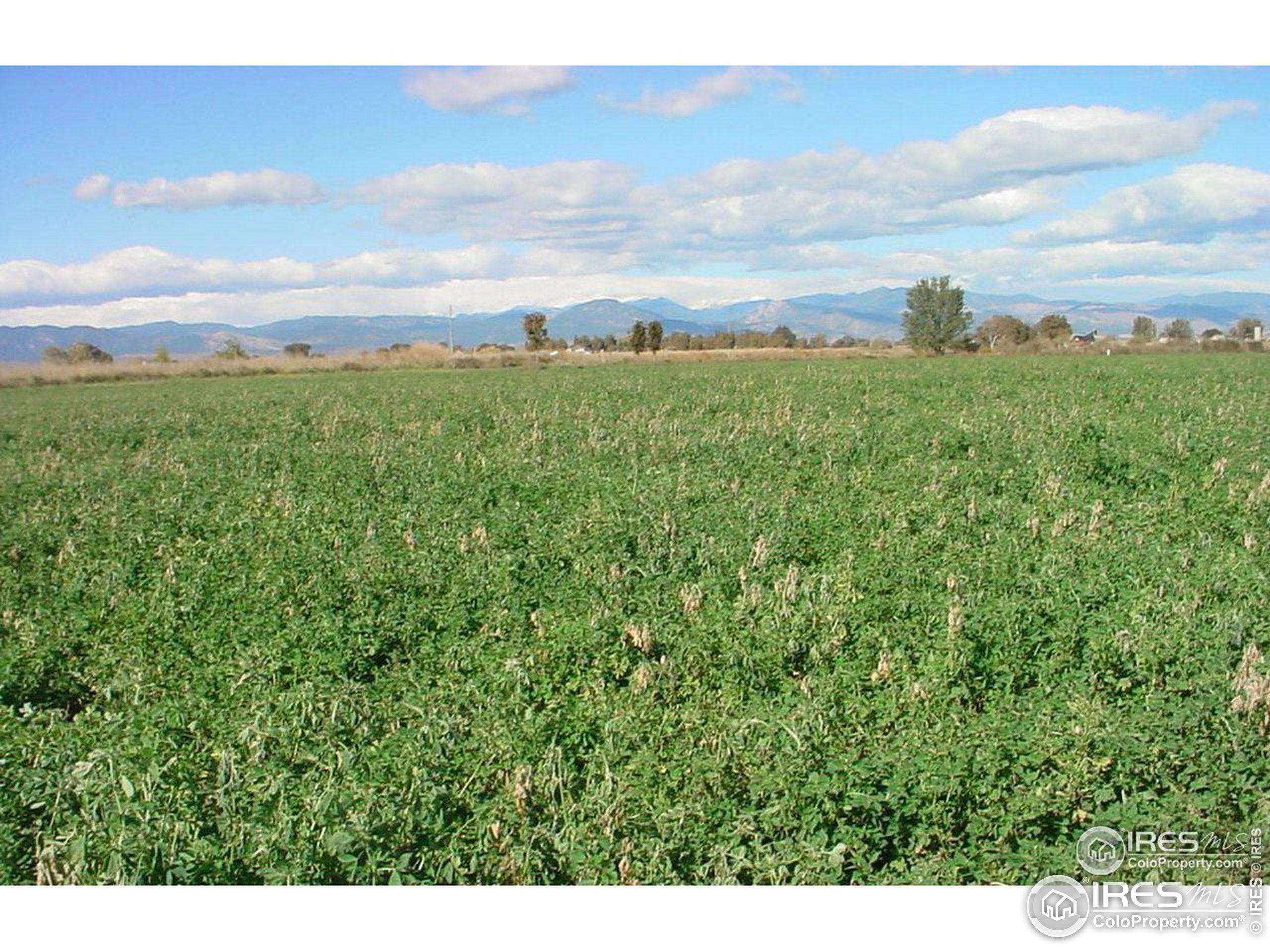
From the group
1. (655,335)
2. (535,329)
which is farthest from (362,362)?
(655,335)

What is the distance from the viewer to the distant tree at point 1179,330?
254 feet

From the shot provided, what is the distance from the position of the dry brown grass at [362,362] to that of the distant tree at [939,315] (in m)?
15.8

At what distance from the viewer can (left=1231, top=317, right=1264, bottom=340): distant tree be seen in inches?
2798

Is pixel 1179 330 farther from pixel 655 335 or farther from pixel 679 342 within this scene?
pixel 655 335

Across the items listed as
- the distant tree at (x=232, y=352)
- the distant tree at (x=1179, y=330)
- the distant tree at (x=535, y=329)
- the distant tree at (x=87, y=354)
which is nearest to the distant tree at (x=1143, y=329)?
the distant tree at (x=1179, y=330)

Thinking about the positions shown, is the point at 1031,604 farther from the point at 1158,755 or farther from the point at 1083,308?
the point at 1083,308

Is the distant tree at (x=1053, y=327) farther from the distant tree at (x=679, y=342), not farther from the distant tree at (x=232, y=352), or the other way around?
the distant tree at (x=232, y=352)

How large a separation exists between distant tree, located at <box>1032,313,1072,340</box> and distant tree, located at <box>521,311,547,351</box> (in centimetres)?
4572

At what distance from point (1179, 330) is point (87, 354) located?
80.3 metres

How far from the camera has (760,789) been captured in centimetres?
506

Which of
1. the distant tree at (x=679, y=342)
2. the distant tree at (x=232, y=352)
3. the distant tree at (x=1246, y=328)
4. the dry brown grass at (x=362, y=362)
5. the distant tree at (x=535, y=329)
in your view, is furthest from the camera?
the distant tree at (x=679, y=342)

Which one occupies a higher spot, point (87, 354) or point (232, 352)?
point (232, 352)

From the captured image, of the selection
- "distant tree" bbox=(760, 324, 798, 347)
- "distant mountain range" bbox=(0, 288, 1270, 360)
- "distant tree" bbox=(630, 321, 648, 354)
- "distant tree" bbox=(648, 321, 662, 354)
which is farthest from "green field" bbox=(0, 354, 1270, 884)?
"distant tree" bbox=(760, 324, 798, 347)

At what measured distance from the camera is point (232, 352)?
68.6m
